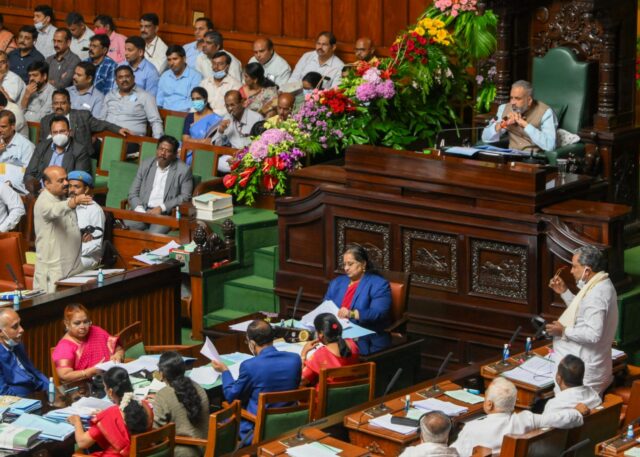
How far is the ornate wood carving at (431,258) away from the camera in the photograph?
31.8ft

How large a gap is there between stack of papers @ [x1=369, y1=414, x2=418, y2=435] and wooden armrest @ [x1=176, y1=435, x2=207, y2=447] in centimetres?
83

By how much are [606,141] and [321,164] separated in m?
2.06

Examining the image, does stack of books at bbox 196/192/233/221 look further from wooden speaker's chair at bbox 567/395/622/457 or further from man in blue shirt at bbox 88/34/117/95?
wooden speaker's chair at bbox 567/395/622/457

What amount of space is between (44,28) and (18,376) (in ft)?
29.4

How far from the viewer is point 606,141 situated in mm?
10438

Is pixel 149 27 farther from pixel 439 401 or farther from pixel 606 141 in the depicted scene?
pixel 439 401

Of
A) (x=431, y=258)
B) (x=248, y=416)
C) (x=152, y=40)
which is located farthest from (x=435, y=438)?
(x=152, y=40)

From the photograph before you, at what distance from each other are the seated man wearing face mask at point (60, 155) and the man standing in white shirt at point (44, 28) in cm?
394

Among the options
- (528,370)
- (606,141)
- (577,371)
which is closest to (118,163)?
(606,141)

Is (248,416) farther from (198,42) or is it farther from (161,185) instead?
(198,42)

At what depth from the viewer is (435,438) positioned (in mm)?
6500

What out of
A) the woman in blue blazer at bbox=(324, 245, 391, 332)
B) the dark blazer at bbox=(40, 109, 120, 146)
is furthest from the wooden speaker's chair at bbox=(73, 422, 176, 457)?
the dark blazer at bbox=(40, 109, 120, 146)

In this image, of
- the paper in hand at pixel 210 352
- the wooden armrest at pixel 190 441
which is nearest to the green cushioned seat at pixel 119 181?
the paper in hand at pixel 210 352

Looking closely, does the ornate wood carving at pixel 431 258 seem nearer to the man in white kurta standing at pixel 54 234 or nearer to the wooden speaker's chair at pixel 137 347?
the wooden speaker's chair at pixel 137 347
